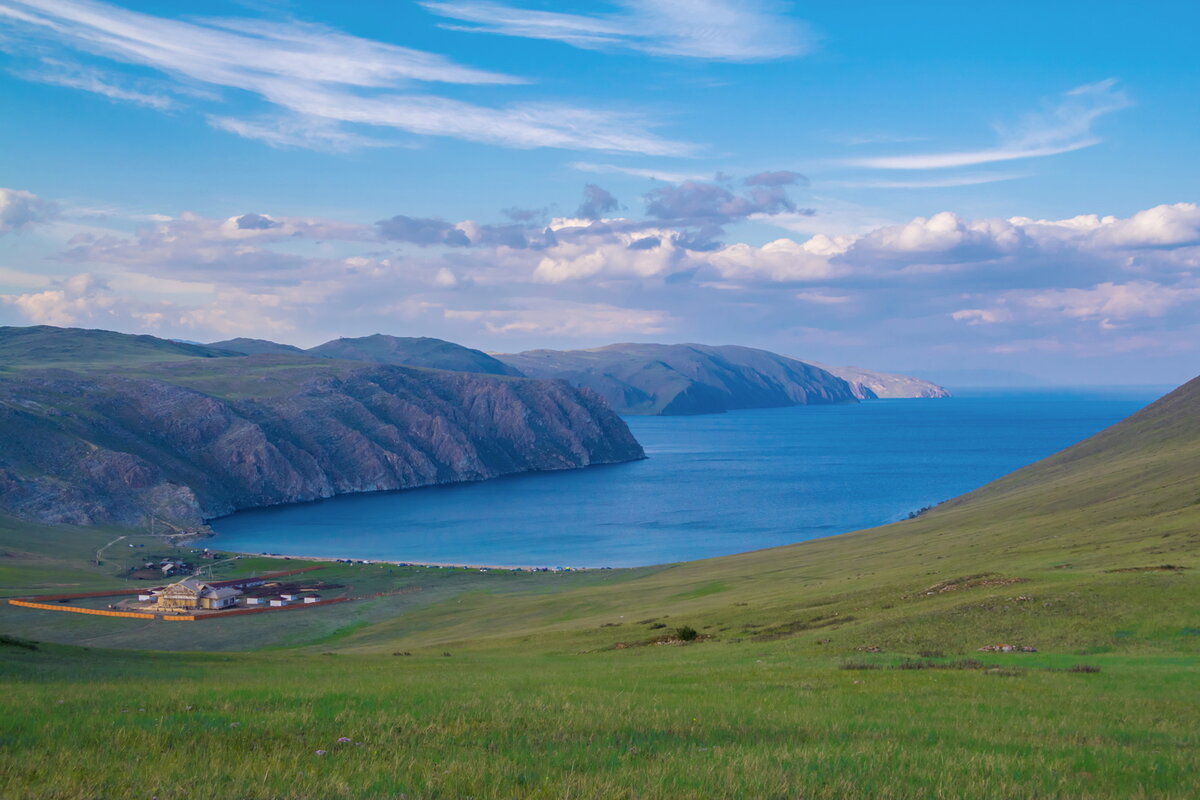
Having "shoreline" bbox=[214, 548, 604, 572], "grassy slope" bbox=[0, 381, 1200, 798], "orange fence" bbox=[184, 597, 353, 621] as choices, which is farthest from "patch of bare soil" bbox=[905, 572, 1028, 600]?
"shoreline" bbox=[214, 548, 604, 572]

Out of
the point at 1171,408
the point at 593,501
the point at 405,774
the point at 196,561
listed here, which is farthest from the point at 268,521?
the point at 405,774

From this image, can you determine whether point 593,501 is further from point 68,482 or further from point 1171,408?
point 1171,408

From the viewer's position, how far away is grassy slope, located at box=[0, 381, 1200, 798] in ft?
28.9

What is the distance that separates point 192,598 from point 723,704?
76.5 meters

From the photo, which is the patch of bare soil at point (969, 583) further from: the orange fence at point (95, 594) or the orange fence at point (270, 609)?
the orange fence at point (95, 594)

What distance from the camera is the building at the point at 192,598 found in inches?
3095

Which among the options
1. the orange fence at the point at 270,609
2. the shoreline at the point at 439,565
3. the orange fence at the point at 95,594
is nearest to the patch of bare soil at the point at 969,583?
the orange fence at the point at 270,609

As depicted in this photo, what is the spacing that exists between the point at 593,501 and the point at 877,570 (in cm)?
14071

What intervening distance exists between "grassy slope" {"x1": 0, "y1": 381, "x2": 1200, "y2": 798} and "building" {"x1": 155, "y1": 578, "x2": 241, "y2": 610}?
31862 mm

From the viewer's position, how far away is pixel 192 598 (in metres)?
79.6

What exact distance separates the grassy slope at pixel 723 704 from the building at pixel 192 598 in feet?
105

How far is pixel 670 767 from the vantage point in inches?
369

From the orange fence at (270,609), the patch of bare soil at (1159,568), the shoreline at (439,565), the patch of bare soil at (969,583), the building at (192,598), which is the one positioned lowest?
the shoreline at (439,565)

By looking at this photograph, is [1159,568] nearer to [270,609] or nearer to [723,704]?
[723,704]
